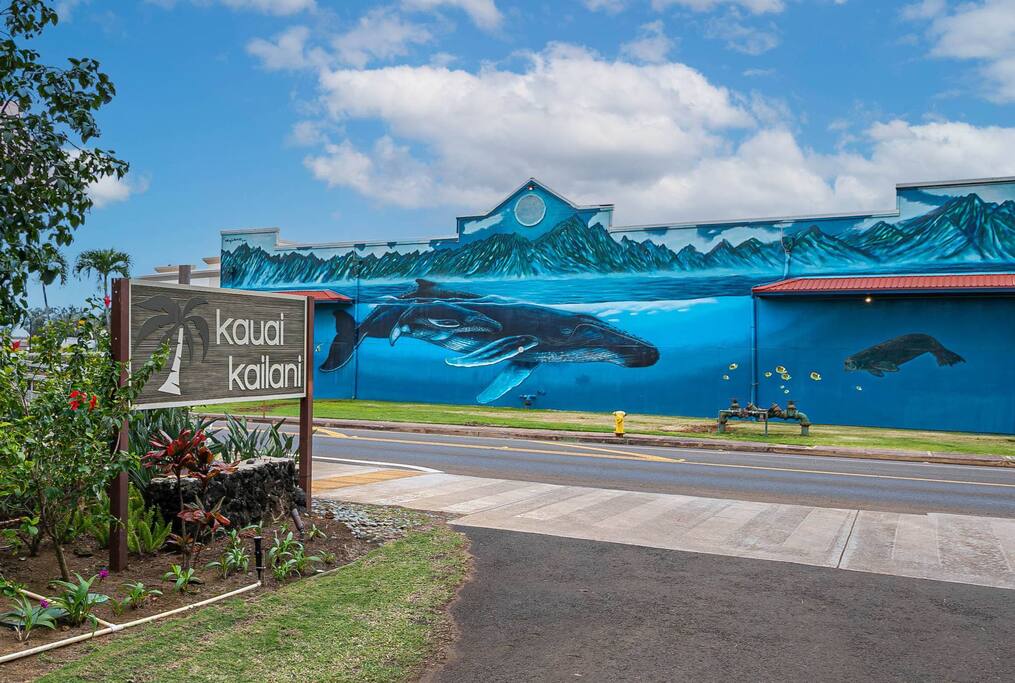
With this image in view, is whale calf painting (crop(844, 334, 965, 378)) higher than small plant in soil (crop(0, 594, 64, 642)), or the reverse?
whale calf painting (crop(844, 334, 965, 378))

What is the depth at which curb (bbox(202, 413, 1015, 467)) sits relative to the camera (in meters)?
18.2

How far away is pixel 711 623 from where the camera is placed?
614cm

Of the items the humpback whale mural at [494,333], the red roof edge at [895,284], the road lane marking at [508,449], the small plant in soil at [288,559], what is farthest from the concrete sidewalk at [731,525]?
the humpback whale mural at [494,333]

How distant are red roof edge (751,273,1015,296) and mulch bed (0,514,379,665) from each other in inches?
876

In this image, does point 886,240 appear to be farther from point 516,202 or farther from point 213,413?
point 213,413

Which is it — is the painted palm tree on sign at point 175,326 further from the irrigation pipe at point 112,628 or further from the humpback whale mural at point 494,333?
the humpback whale mural at point 494,333

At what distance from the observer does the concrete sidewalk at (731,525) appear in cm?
819

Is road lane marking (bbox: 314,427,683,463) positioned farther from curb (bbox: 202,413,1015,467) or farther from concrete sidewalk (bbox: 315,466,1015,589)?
concrete sidewalk (bbox: 315,466,1015,589)

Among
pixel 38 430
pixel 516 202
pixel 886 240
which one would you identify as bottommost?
pixel 38 430

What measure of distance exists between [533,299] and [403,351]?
6.31 m

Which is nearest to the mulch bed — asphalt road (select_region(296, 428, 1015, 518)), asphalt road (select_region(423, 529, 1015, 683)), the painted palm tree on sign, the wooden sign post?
the wooden sign post

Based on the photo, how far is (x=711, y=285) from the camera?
29672 millimetres

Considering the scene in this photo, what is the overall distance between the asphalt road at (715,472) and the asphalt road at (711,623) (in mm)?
4638

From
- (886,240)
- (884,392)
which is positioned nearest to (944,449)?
(884,392)
